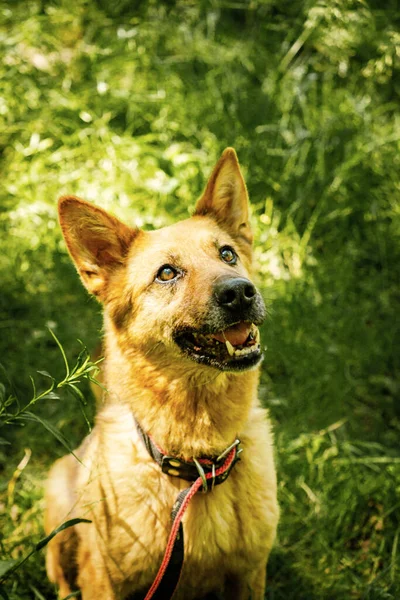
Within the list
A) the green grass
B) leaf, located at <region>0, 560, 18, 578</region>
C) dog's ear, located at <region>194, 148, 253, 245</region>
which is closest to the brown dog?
dog's ear, located at <region>194, 148, 253, 245</region>

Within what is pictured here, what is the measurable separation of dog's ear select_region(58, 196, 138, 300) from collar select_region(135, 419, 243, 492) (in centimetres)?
76

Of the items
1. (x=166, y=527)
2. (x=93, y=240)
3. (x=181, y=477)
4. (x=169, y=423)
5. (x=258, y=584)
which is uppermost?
(x=93, y=240)

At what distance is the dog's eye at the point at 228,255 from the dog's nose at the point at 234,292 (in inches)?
16.4

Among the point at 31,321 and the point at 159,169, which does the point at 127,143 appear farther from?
the point at 31,321

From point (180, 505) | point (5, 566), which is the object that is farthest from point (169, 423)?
point (5, 566)

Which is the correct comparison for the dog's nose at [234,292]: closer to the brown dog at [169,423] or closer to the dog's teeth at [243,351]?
the brown dog at [169,423]

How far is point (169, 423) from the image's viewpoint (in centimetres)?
241

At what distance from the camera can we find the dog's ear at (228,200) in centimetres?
279

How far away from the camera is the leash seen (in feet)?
7.25

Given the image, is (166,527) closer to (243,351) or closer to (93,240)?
(243,351)

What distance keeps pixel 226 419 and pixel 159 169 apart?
10.1ft

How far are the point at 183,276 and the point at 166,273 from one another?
9cm

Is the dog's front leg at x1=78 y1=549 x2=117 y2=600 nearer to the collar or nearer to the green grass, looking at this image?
the collar

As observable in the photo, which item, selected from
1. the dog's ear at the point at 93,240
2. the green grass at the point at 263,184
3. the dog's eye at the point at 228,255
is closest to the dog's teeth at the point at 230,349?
the dog's eye at the point at 228,255
